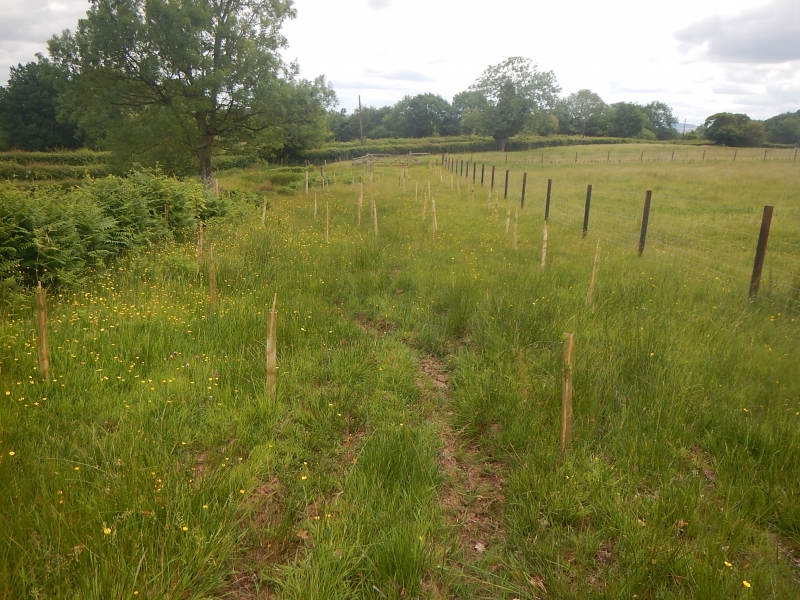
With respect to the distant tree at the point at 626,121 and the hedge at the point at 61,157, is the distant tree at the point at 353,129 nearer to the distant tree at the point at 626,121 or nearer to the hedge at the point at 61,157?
the distant tree at the point at 626,121

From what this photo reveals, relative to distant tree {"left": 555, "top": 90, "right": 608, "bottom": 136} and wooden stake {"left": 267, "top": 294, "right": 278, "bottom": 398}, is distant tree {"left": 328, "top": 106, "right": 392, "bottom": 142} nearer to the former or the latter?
distant tree {"left": 555, "top": 90, "right": 608, "bottom": 136}

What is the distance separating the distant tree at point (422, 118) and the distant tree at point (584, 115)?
23.7 metres

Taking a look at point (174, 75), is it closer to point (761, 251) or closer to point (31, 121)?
point (761, 251)

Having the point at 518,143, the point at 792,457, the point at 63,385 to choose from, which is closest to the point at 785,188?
the point at 792,457

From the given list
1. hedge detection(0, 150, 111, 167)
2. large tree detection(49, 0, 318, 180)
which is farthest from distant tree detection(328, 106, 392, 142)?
large tree detection(49, 0, 318, 180)

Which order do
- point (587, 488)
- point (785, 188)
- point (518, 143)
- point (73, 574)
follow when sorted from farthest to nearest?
point (518, 143) → point (785, 188) → point (587, 488) → point (73, 574)

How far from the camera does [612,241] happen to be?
38.1ft

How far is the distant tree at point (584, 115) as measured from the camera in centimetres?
10431

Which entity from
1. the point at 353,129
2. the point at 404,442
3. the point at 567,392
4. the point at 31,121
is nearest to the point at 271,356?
the point at 404,442

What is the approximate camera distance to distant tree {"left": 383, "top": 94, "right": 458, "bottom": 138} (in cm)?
10850

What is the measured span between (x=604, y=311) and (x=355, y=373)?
3551mm

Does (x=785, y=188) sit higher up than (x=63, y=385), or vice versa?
(x=785, y=188)

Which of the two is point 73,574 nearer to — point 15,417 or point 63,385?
point 15,417

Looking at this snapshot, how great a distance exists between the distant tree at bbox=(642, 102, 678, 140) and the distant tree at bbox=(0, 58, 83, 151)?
11661 centimetres
